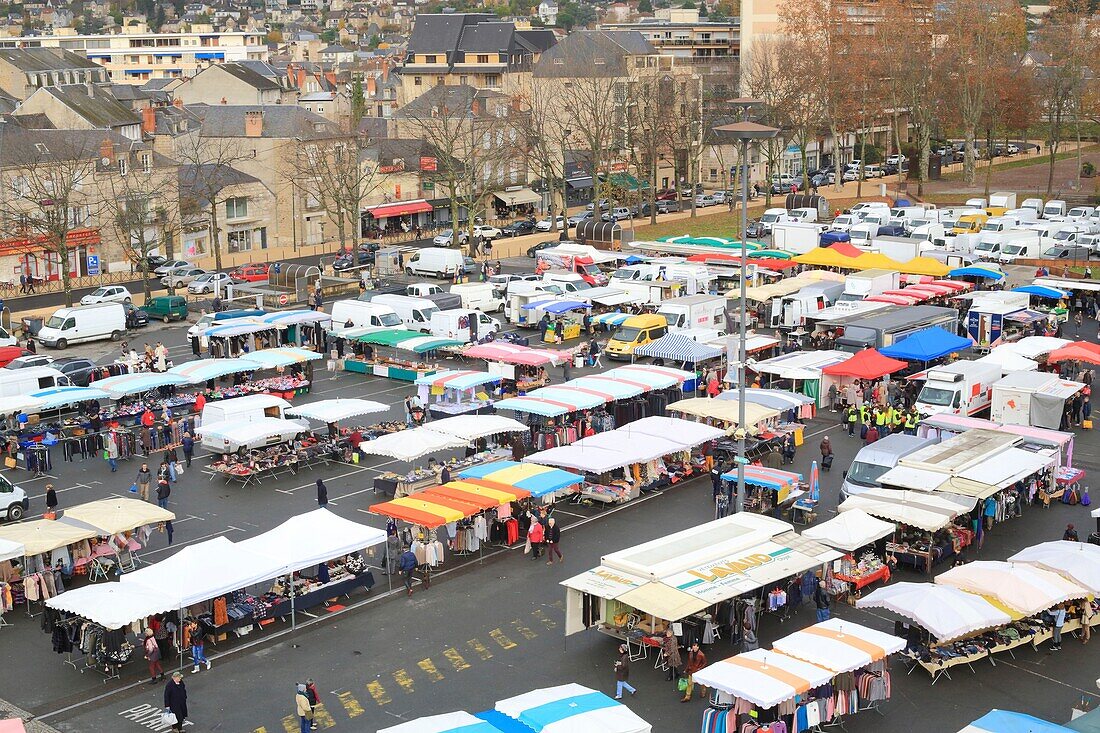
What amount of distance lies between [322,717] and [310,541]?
4.85 metres

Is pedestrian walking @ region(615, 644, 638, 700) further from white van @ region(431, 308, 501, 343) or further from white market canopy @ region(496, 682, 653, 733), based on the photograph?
white van @ region(431, 308, 501, 343)

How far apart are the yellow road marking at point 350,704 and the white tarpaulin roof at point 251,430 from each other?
42.8ft

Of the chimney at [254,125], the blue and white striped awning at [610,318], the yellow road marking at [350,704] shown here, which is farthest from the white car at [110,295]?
the yellow road marking at [350,704]

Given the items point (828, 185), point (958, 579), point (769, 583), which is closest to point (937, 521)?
point (958, 579)

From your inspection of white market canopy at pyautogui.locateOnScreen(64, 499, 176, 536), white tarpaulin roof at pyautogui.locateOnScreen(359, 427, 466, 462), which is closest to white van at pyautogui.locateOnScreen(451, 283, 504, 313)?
white tarpaulin roof at pyautogui.locateOnScreen(359, 427, 466, 462)

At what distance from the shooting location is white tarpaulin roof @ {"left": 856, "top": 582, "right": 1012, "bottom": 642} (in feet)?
69.8

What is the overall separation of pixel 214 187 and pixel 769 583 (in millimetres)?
50507

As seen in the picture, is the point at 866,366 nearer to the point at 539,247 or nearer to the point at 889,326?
the point at 889,326

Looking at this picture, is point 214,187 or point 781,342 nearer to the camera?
point 781,342

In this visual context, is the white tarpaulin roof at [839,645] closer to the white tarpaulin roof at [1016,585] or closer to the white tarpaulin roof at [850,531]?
the white tarpaulin roof at [1016,585]

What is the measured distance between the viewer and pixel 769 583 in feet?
75.8

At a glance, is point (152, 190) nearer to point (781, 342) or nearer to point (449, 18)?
point (781, 342)

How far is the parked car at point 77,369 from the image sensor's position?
41531 millimetres

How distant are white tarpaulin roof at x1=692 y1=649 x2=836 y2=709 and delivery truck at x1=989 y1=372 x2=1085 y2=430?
1805 centimetres
